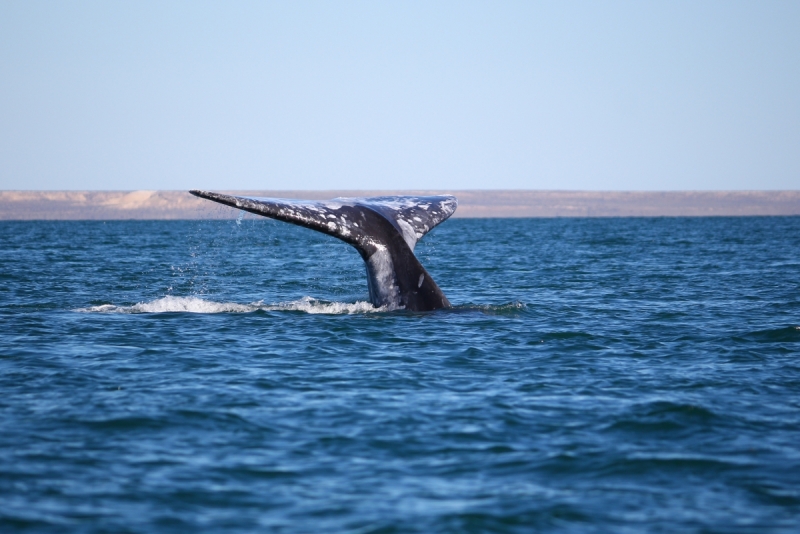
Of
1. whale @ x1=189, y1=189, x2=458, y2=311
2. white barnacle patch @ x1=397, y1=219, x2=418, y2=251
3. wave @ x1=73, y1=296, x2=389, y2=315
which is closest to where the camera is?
whale @ x1=189, y1=189, x2=458, y2=311

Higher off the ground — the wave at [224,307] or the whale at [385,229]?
the whale at [385,229]

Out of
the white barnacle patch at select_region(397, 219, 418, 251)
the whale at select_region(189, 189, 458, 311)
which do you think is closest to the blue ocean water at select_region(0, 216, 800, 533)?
the whale at select_region(189, 189, 458, 311)

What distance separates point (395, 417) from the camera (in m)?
8.69

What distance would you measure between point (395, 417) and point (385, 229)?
485cm

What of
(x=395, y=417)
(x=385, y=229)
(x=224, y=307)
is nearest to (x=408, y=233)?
(x=385, y=229)


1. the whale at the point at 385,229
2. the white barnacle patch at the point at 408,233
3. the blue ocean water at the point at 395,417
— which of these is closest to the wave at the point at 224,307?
the blue ocean water at the point at 395,417

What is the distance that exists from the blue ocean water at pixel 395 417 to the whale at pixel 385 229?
1.22ft

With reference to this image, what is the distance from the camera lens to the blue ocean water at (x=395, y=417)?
21.0ft

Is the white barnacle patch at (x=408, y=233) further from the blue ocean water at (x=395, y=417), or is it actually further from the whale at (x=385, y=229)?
the blue ocean water at (x=395, y=417)

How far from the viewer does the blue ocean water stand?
6406 millimetres

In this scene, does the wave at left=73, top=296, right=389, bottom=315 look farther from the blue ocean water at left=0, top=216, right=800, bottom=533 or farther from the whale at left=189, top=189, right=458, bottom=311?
the whale at left=189, top=189, right=458, bottom=311

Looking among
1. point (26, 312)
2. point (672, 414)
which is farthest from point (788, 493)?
point (26, 312)

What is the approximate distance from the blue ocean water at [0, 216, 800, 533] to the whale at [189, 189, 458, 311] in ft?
1.22

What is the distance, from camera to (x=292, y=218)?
12.1 metres
